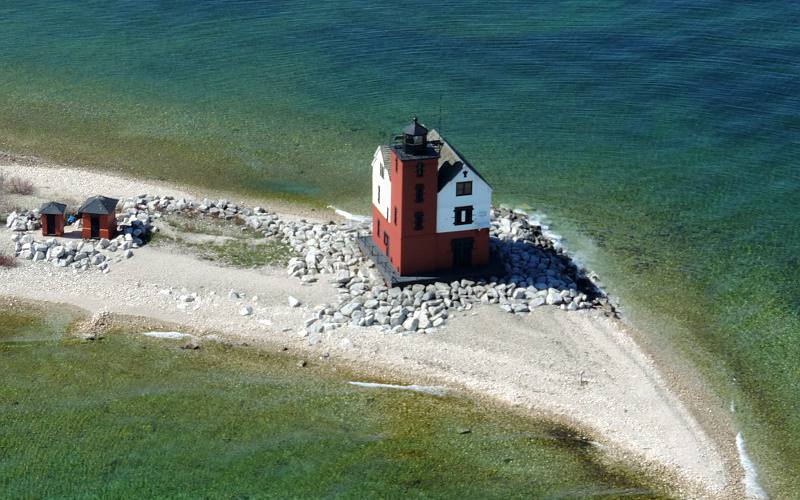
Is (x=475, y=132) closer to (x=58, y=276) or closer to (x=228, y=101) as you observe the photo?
(x=228, y=101)

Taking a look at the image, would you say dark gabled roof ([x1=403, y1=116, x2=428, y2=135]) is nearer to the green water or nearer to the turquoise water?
the green water

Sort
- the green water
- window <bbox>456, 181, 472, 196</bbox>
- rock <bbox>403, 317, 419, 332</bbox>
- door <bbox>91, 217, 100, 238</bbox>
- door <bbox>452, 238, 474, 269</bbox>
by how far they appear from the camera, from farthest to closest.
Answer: door <bbox>91, 217, 100, 238</bbox>
door <bbox>452, 238, 474, 269</bbox>
window <bbox>456, 181, 472, 196</bbox>
rock <bbox>403, 317, 419, 332</bbox>
the green water

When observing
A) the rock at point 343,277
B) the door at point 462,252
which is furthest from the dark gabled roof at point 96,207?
the door at point 462,252

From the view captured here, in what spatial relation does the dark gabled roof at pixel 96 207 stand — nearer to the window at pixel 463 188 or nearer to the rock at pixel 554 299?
the window at pixel 463 188

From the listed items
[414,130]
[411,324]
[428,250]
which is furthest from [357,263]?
[414,130]

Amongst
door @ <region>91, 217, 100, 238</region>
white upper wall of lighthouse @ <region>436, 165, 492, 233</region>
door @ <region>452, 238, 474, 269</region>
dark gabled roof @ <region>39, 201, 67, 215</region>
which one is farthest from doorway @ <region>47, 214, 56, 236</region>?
door @ <region>452, 238, 474, 269</region>

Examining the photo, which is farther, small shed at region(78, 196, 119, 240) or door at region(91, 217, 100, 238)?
door at region(91, 217, 100, 238)
